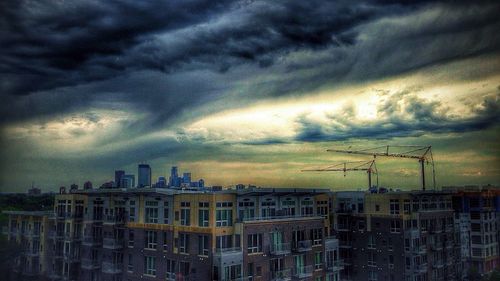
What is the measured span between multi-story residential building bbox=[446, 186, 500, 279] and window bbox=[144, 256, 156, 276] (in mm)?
15129

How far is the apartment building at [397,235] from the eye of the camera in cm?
1823

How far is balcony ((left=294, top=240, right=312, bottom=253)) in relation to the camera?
48.6 ft

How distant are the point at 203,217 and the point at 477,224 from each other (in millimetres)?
15642

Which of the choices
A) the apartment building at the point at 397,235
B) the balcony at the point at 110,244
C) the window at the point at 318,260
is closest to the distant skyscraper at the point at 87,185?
the balcony at the point at 110,244

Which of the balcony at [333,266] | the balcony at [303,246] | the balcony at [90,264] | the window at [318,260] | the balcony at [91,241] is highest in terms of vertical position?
the balcony at [91,241]

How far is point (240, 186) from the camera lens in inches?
578

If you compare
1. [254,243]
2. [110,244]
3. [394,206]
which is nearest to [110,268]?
[110,244]

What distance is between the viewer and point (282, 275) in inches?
559

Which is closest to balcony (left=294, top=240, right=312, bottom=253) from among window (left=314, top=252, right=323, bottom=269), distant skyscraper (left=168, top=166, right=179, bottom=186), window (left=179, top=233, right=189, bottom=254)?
window (left=314, top=252, right=323, bottom=269)

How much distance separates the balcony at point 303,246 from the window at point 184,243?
151 inches

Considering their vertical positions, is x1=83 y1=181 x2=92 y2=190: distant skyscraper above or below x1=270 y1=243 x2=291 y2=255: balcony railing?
above

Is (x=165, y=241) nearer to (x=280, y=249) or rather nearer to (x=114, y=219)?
(x=114, y=219)

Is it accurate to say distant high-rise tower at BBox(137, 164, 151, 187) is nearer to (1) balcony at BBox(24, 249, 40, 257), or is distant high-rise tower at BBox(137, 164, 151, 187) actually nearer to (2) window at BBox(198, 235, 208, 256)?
(2) window at BBox(198, 235, 208, 256)

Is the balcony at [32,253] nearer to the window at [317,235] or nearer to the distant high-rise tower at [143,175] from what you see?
the distant high-rise tower at [143,175]
